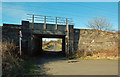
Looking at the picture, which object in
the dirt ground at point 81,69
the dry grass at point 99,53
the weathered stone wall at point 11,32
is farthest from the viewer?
the dry grass at point 99,53

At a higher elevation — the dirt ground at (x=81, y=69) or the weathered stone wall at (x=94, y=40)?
the weathered stone wall at (x=94, y=40)

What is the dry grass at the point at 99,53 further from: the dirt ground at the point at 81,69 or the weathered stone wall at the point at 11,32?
the weathered stone wall at the point at 11,32

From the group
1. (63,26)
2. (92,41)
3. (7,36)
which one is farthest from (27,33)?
(92,41)

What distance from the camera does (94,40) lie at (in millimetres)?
11492

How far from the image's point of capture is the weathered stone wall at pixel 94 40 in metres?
11.4

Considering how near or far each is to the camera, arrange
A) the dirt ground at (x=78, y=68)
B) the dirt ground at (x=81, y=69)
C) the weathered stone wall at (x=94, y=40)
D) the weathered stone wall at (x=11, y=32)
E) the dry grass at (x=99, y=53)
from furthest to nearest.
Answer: the weathered stone wall at (x=94, y=40), the dry grass at (x=99, y=53), the weathered stone wall at (x=11, y=32), the dirt ground at (x=78, y=68), the dirt ground at (x=81, y=69)

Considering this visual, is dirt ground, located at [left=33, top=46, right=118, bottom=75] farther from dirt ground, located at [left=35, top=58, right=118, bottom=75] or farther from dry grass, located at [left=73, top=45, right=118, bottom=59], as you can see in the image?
dry grass, located at [left=73, top=45, right=118, bottom=59]

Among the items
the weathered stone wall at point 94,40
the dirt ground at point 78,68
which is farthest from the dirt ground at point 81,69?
the weathered stone wall at point 94,40

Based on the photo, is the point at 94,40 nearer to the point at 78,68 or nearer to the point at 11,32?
the point at 78,68

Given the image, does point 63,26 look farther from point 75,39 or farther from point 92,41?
point 92,41

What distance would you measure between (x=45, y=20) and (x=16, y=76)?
811cm

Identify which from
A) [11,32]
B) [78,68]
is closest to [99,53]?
[78,68]

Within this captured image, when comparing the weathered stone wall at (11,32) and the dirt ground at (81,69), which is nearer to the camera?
the dirt ground at (81,69)

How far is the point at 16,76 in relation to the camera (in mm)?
4176
